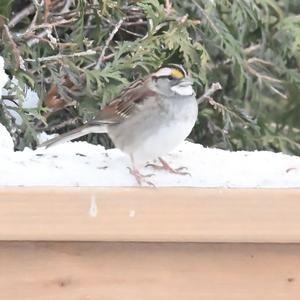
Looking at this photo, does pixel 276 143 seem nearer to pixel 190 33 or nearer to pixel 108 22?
pixel 190 33

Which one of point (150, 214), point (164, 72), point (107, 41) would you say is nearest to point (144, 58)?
point (107, 41)

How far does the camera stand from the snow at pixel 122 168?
1.44 meters

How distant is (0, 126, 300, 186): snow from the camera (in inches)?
56.9

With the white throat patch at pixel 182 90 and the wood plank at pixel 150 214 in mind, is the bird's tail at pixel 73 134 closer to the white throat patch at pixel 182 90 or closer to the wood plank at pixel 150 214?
the white throat patch at pixel 182 90

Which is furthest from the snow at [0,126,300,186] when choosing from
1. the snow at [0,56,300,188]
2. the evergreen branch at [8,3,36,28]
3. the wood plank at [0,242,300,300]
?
the evergreen branch at [8,3,36,28]

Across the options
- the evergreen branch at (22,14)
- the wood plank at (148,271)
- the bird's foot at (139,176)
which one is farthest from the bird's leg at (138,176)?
the evergreen branch at (22,14)

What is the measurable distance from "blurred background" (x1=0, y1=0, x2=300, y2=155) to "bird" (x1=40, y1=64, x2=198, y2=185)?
18 cm

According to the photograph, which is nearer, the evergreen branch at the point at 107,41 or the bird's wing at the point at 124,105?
the bird's wing at the point at 124,105

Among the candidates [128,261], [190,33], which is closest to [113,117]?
[128,261]

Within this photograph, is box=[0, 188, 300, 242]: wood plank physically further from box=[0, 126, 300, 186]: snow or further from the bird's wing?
the bird's wing

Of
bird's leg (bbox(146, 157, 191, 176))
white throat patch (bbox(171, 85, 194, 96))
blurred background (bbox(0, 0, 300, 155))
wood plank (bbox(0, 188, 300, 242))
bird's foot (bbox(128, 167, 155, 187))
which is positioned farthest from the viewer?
blurred background (bbox(0, 0, 300, 155))

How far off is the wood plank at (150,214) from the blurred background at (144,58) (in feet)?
1.83

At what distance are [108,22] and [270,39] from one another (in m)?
0.52

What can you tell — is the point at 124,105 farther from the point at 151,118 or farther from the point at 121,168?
the point at 121,168
